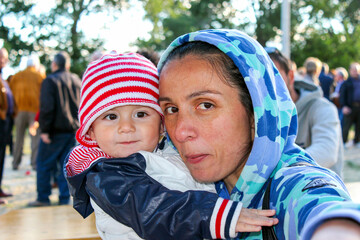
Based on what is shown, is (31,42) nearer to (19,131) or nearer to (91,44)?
(91,44)

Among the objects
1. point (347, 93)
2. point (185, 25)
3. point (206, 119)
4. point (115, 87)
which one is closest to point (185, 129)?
point (206, 119)

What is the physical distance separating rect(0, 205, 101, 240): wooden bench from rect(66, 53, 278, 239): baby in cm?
63

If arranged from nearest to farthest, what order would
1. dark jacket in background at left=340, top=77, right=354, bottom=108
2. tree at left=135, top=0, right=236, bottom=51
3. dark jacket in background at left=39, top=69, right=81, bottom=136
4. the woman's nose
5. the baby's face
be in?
the woman's nose, the baby's face, dark jacket in background at left=39, top=69, right=81, bottom=136, dark jacket in background at left=340, top=77, right=354, bottom=108, tree at left=135, top=0, right=236, bottom=51

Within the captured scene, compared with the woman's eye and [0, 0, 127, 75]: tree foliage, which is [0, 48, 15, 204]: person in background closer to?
the woman's eye

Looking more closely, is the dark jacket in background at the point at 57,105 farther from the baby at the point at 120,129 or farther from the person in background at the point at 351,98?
the person in background at the point at 351,98

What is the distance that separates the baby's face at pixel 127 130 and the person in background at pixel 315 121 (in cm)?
162

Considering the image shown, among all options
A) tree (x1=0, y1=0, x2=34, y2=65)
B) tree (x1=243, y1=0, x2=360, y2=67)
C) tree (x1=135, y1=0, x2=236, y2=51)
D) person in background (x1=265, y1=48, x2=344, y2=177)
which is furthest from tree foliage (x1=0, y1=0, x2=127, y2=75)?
person in background (x1=265, y1=48, x2=344, y2=177)

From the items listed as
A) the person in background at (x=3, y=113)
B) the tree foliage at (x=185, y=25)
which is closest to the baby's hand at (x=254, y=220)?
the person in background at (x=3, y=113)

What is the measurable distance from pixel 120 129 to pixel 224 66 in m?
0.62

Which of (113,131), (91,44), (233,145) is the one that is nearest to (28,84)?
(113,131)

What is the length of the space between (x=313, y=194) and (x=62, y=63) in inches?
223

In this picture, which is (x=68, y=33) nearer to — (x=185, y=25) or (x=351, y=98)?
(x=185, y=25)

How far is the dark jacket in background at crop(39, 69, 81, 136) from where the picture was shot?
588 centimetres

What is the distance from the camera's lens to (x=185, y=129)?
155 cm
